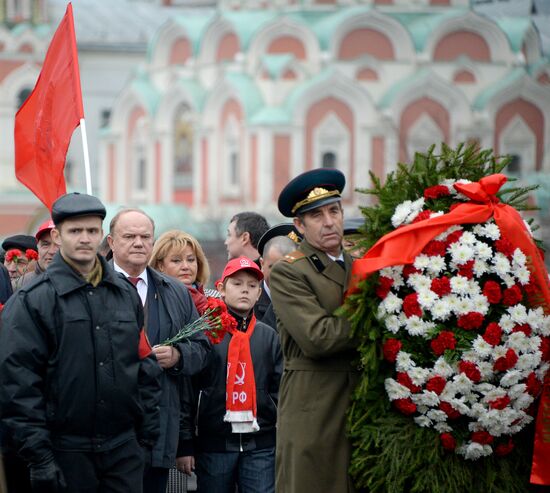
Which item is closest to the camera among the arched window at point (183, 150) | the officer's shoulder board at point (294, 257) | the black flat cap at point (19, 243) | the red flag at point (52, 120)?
the officer's shoulder board at point (294, 257)

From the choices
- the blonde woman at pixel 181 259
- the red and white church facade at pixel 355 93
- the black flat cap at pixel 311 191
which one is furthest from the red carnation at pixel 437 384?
the red and white church facade at pixel 355 93

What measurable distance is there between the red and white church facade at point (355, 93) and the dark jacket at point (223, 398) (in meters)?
37.7

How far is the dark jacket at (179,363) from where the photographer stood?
271 inches

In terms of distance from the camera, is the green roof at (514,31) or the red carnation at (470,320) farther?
the green roof at (514,31)

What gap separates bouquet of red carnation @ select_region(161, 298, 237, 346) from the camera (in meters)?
6.86

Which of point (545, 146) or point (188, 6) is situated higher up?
point (188, 6)

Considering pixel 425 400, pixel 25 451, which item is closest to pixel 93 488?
pixel 25 451

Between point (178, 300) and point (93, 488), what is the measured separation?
4.32 ft

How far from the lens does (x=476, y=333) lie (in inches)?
231

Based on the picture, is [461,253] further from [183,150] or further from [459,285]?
[183,150]

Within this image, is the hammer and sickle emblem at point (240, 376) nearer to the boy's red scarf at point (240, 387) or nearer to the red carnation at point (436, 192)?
the boy's red scarf at point (240, 387)

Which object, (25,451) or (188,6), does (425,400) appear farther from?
(188,6)

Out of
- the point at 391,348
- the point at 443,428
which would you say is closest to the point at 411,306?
the point at 391,348

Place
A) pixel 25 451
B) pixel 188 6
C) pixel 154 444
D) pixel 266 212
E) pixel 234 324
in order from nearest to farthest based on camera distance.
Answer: pixel 25 451, pixel 154 444, pixel 234 324, pixel 266 212, pixel 188 6
